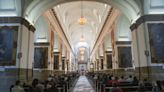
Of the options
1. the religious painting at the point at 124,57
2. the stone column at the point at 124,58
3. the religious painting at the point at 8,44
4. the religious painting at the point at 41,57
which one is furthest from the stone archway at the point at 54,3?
the religious painting at the point at 124,57

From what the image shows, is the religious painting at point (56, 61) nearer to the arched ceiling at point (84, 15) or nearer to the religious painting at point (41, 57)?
the arched ceiling at point (84, 15)

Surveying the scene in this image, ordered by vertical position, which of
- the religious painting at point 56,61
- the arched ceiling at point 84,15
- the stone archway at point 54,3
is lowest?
the religious painting at point 56,61

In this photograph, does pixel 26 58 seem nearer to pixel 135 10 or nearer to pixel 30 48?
pixel 30 48

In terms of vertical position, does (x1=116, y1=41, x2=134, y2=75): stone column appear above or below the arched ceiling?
below

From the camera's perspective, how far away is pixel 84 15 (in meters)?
29.8

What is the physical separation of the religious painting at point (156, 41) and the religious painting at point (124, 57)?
6.07 m

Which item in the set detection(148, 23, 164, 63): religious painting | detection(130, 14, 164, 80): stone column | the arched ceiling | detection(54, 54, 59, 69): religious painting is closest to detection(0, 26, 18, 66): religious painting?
detection(130, 14, 164, 80): stone column

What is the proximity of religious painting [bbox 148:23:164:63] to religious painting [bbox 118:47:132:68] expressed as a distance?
6.07m

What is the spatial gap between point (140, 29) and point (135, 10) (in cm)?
146

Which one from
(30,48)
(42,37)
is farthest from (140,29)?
(42,37)

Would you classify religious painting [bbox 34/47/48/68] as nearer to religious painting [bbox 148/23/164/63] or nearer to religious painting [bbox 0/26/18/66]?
religious painting [bbox 0/26/18/66]

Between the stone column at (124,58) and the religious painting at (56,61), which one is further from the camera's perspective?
the religious painting at (56,61)

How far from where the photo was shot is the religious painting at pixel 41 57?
50.0 ft

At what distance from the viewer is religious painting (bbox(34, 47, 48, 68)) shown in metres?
15.2
